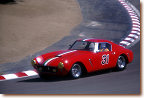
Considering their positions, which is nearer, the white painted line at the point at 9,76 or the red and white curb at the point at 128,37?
the white painted line at the point at 9,76

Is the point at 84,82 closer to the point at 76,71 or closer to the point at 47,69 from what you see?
the point at 76,71

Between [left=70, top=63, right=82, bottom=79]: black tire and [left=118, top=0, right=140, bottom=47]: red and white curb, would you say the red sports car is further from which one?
[left=118, top=0, right=140, bottom=47]: red and white curb

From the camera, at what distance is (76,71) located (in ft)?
23.2

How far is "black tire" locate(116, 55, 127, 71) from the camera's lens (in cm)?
806

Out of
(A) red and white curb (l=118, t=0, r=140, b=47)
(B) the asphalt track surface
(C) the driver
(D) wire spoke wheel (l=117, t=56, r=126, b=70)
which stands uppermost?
(A) red and white curb (l=118, t=0, r=140, b=47)

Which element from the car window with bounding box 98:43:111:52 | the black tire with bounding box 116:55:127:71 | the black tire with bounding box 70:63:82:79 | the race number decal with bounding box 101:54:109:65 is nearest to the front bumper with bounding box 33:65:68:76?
the black tire with bounding box 70:63:82:79

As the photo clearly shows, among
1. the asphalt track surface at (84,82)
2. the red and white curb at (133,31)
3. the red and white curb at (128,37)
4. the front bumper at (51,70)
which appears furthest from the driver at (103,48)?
the red and white curb at (133,31)

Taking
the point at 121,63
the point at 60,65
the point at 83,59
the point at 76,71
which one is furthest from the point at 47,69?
the point at 121,63

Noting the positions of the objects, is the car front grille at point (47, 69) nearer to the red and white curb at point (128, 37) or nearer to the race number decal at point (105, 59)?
the red and white curb at point (128, 37)

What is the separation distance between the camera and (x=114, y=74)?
7566mm

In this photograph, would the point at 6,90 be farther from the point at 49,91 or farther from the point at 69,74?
the point at 69,74

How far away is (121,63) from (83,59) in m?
1.65

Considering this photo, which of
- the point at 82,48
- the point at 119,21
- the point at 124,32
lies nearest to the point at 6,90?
the point at 82,48

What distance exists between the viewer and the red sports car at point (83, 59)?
6855mm
